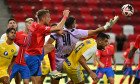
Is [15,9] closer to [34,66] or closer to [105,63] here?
[105,63]

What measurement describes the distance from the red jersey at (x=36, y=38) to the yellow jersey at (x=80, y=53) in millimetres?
808

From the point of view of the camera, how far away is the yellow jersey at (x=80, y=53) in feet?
18.3

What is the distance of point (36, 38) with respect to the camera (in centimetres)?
530

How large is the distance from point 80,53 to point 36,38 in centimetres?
98

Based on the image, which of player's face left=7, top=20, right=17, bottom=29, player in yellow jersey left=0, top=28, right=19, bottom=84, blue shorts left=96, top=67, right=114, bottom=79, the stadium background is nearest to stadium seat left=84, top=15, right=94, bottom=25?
the stadium background

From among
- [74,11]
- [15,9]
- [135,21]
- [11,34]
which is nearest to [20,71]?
[11,34]

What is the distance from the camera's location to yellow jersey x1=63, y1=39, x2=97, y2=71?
18.3ft

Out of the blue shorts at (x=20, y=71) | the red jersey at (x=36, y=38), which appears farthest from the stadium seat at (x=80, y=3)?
the red jersey at (x=36, y=38)

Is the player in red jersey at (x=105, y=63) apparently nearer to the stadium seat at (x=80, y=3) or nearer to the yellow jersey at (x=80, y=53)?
the yellow jersey at (x=80, y=53)

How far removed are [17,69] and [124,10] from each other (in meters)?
2.85

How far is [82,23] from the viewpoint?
15578 mm

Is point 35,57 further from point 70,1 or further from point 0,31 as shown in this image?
point 70,1

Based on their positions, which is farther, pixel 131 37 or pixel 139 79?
pixel 131 37

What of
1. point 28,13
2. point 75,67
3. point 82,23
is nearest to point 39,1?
point 28,13
